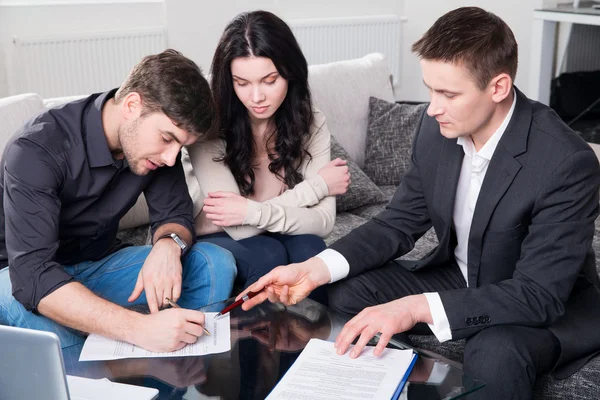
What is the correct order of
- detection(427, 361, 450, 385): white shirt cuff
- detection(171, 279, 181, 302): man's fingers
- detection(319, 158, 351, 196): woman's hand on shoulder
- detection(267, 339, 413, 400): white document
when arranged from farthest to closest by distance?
detection(319, 158, 351, 196): woman's hand on shoulder, detection(171, 279, 181, 302): man's fingers, detection(427, 361, 450, 385): white shirt cuff, detection(267, 339, 413, 400): white document

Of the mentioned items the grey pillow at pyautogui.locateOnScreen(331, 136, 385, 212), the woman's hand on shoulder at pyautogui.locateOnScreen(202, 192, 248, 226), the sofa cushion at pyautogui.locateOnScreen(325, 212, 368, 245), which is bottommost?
the sofa cushion at pyautogui.locateOnScreen(325, 212, 368, 245)

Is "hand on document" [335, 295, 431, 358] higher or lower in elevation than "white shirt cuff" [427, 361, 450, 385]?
higher

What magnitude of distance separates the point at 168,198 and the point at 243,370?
2.32 ft

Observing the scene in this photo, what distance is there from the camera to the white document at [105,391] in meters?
1.35

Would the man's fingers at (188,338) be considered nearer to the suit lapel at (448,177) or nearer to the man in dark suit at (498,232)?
the man in dark suit at (498,232)

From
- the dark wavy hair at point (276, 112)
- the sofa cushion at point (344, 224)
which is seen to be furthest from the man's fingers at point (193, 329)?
the sofa cushion at point (344, 224)

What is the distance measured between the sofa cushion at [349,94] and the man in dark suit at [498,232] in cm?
120

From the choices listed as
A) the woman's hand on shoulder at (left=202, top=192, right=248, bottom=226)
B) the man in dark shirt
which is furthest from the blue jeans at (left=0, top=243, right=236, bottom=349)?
the woman's hand on shoulder at (left=202, top=192, right=248, bottom=226)

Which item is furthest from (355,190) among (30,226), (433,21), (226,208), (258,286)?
(433,21)

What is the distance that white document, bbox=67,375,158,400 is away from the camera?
135 centimetres

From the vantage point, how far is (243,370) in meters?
1.49

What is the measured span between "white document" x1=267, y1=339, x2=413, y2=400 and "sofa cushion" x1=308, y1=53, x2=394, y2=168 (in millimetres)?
1637

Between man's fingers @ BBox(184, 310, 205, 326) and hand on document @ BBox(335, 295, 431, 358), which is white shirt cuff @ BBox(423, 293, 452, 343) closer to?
hand on document @ BBox(335, 295, 431, 358)

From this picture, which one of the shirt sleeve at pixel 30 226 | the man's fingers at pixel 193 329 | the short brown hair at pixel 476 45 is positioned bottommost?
the man's fingers at pixel 193 329
